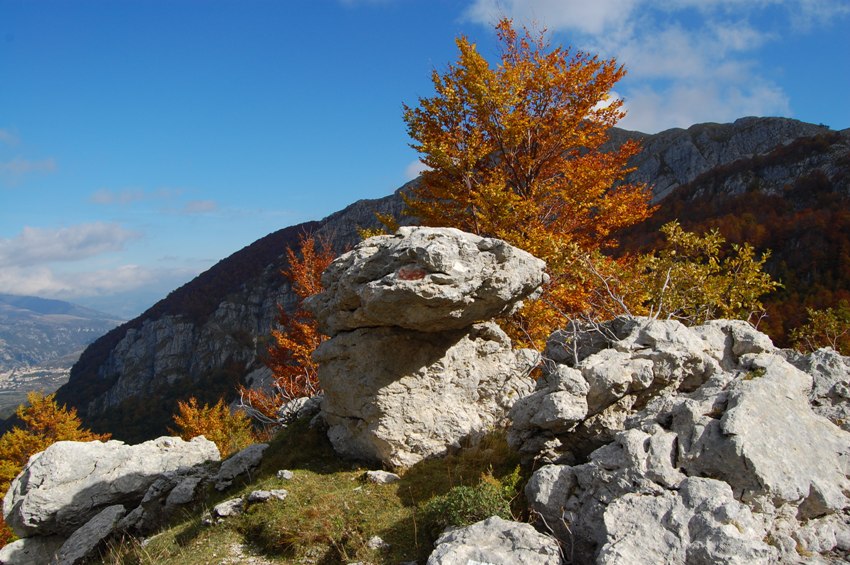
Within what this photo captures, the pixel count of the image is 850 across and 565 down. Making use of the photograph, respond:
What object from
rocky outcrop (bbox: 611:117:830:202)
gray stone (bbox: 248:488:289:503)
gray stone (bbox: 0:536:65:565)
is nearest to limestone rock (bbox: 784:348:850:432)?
gray stone (bbox: 248:488:289:503)

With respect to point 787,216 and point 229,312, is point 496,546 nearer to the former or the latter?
point 787,216

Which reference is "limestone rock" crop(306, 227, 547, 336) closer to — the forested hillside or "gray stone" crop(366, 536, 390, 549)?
"gray stone" crop(366, 536, 390, 549)

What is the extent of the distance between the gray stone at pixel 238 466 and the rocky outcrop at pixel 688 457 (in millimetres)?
7800

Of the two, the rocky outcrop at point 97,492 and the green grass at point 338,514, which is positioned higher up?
the green grass at point 338,514

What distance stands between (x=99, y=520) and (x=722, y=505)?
15210mm

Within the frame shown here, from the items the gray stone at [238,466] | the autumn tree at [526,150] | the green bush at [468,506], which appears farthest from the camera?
the autumn tree at [526,150]

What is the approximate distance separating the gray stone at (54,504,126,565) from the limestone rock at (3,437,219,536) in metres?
1.00

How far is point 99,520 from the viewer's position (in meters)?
14.0

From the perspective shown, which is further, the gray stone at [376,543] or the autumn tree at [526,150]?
the autumn tree at [526,150]

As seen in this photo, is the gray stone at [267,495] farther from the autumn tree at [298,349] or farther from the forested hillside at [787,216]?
the forested hillside at [787,216]

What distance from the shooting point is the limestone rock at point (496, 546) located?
266 inches

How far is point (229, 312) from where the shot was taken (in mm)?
140000

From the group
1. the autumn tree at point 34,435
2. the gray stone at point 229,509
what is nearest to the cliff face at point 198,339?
the autumn tree at point 34,435

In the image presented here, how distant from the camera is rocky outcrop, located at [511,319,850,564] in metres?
6.50
